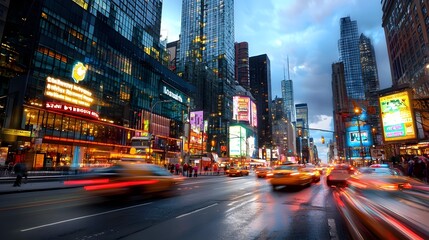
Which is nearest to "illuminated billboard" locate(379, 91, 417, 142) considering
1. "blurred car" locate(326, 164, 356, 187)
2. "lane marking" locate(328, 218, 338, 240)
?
"blurred car" locate(326, 164, 356, 187)

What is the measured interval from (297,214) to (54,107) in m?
Result: 44.1

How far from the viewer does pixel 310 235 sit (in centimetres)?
646

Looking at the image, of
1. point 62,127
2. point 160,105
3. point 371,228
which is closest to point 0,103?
point 62,127

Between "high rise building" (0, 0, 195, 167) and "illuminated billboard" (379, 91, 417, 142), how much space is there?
31068mm

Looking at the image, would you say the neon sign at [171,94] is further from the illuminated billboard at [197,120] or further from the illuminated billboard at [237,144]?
the illuminated billboard at [237,144]

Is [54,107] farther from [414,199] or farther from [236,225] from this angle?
[414,199]

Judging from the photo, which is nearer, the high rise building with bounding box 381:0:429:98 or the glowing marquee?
the glowing marquee

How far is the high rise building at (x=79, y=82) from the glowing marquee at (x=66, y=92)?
0.16 meters

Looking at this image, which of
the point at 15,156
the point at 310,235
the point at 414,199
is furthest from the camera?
the point at 15,156

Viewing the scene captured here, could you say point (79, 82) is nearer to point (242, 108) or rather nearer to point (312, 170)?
point (312, 170)

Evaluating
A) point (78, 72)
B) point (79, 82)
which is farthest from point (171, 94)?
point (78, 72)

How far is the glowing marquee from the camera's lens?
41250 millimetres

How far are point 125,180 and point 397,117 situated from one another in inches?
1373

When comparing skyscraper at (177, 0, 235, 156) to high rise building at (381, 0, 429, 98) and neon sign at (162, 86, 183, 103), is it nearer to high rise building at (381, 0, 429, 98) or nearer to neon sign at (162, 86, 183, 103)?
neon sign at (162, 86, 183, 103)
